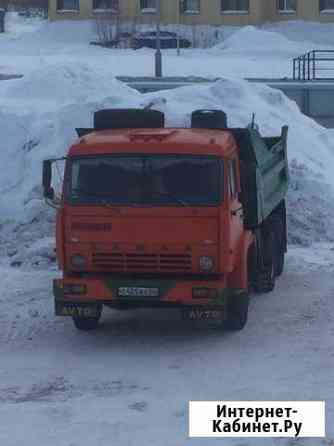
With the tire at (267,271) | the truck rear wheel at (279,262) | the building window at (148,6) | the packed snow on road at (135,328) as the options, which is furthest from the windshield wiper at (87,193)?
the building window at (148,6)

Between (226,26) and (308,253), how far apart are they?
179 ft

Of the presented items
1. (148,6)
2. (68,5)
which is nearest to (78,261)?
(148,6)

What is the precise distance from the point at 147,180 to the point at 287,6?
61123 millimetres

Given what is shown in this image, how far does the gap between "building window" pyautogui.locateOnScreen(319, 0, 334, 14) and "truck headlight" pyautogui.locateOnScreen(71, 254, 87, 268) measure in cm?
6025

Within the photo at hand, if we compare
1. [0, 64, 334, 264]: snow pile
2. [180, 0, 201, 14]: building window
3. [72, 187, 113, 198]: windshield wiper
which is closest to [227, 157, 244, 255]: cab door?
[72, 187, 113, 198]: windshield wiper

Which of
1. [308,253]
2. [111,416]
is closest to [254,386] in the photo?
[111,416]

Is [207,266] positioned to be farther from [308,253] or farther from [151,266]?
[308,253]

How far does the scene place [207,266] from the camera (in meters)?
14.1

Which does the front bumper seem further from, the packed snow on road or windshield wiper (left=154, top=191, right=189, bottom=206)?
windshield wiper (left=154, top=191, right=189, bottom=206)

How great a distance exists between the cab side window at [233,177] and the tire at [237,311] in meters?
1.29

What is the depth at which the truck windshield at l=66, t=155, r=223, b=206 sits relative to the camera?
1417 cm

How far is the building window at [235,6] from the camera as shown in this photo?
73.1m

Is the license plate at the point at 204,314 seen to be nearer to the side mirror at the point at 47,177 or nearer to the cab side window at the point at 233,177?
the cab side window at the point at 233,177

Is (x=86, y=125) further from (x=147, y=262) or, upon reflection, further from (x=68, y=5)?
(x=68, y=5)
